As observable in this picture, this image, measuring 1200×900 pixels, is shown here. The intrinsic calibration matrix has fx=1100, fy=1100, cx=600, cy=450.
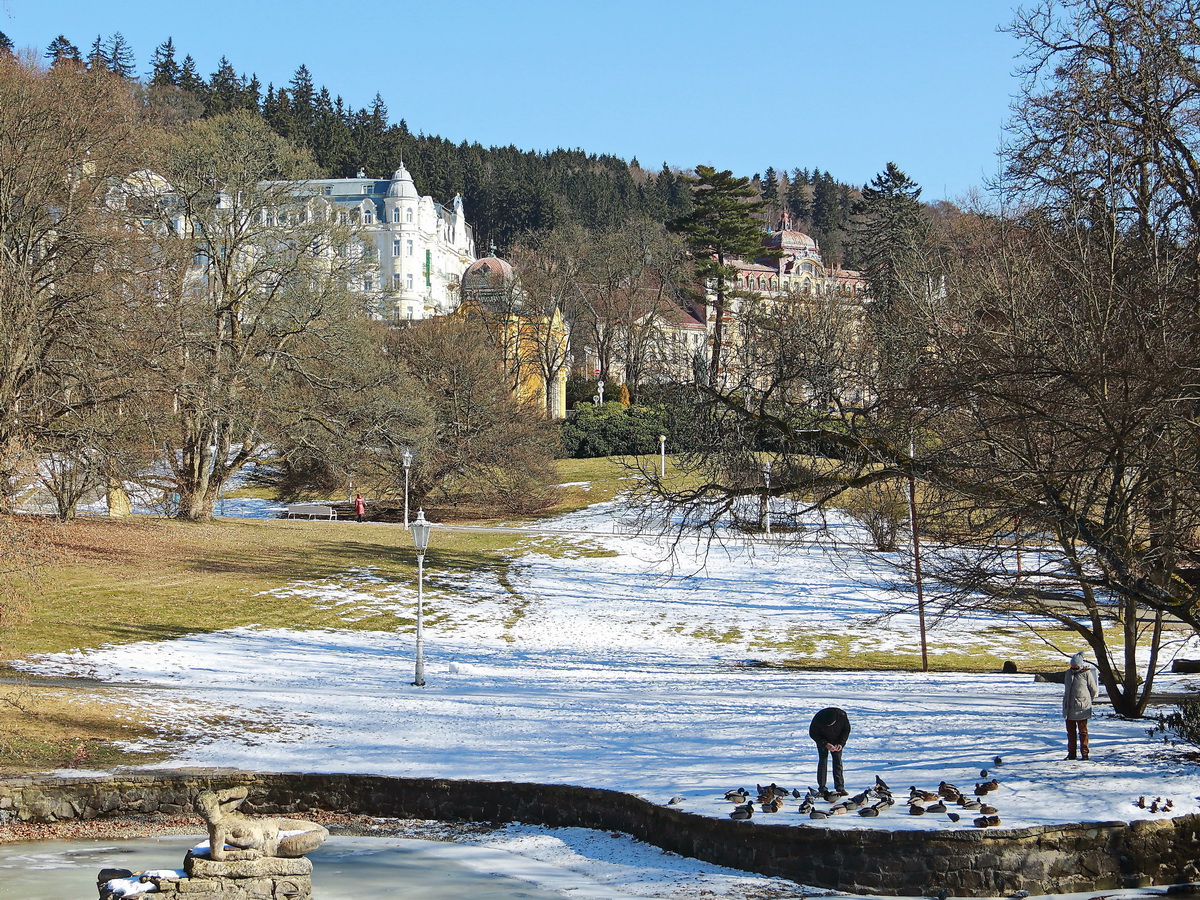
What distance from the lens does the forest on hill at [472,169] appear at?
389 feet

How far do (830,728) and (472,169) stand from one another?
436 feet

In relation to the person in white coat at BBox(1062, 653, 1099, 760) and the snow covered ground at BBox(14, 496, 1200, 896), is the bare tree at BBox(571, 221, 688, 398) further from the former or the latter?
the person in white coat at BBox(1062, 653, 1099, 760)

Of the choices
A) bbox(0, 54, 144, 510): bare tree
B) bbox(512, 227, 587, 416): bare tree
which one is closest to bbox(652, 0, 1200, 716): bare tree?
bbox(0, 54, 144, 510): bare tree

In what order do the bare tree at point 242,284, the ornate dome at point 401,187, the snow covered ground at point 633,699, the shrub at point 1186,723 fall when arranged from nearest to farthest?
the snow covered ground at point 633,699, the shrub at point 1186,723, the bare tree at point 242,284, the ornate dome at point 401,187

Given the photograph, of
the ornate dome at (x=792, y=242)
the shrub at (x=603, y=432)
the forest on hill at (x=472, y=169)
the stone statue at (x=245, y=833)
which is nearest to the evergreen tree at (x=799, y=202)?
the forest on hill at (x=472, y=169)

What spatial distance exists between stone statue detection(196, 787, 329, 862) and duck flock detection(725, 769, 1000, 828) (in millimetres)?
4683

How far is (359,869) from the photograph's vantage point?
40.8 ft

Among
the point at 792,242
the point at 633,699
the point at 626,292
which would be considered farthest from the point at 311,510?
the point at 792,242

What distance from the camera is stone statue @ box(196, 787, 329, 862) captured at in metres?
9.96

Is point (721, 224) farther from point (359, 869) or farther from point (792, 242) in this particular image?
point (792, 242)

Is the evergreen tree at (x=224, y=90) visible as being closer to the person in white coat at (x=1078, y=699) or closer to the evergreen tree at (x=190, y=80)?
the evergreen tree at (x=190, y=80)

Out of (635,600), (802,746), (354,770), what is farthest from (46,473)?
(802,746)

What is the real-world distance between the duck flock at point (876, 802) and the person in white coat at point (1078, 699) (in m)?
1.64

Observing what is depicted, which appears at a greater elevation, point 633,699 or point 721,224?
point 721,224
